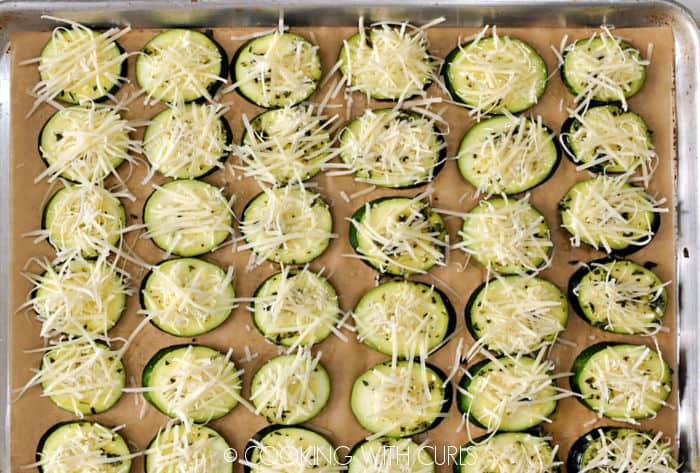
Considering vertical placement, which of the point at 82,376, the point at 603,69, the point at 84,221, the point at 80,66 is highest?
the point at 603,69

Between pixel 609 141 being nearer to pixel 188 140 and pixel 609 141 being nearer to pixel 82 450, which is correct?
pixel 188 140

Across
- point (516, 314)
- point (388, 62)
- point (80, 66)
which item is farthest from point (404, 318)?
point (80, 66)

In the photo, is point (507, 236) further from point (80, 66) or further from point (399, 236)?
point (80, 66)

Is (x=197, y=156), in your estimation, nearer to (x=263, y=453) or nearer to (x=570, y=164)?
(x=263, y=453)

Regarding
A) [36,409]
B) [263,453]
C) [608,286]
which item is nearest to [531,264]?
[608,286]

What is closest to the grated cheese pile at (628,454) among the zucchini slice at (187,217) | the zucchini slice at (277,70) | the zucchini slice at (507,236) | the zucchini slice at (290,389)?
the zucchini slice at (507,236)

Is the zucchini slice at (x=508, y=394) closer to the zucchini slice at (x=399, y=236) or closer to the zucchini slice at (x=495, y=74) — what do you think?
the zucchini slice at (x=399, y=236)

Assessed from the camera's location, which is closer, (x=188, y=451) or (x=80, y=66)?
(x=188, y=451)

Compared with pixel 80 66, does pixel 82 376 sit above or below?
below
